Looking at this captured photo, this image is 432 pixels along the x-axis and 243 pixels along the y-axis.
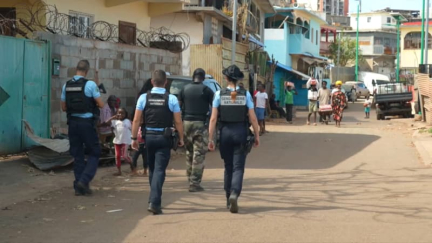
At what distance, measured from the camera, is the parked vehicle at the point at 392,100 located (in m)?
31.3

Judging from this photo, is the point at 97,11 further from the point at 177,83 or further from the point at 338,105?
the point at 338,105

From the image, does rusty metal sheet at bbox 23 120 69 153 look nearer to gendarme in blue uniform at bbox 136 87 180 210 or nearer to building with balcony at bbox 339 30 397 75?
gendarme in blue uniform at bbox 136 87 180 210

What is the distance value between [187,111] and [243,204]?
2.08 meters

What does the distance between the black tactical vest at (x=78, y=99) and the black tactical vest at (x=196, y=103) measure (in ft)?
5.25

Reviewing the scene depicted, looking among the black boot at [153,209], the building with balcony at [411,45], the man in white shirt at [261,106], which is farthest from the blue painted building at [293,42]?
the black boot at [153,209]

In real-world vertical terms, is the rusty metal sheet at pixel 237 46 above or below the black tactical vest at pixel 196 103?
above

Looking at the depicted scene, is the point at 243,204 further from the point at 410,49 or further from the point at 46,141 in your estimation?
the point at 410,49

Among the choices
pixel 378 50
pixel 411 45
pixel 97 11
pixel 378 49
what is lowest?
pixel 97 11

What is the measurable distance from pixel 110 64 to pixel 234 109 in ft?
24.1

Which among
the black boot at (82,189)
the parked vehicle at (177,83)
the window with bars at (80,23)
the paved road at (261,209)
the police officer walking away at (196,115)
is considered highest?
the window with bars at (80,23)

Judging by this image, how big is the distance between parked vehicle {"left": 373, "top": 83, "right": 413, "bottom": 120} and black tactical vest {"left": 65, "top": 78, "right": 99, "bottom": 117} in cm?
2360

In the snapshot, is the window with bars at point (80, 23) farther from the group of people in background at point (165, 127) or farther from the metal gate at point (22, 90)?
the group of people in background at point (165, 127)

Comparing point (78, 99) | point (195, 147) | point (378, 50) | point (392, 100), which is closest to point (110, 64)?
point (195, 147)

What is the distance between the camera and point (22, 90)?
1198 cm
